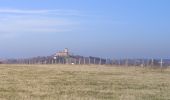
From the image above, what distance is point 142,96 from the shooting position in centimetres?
2450

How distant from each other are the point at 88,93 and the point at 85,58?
67.5 m

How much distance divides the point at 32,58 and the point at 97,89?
80560mm

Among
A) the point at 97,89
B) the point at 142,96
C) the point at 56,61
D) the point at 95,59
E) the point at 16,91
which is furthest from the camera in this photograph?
the point at 56,61

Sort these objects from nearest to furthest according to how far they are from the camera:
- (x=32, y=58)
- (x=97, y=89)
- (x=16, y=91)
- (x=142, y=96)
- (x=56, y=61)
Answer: (x=142, y=96) < (x=16, y=91) < (x=97, y=89) < (x=56, y=61) < (x=32, y=58)

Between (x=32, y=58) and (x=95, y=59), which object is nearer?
(x=95, y=59)

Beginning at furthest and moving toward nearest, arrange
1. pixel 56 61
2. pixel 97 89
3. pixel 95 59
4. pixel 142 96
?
1. pixel 56 61
2. pixel 95 59
3. pixel 97 89
4. pixel 142 96

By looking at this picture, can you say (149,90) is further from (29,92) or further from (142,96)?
(29,92)

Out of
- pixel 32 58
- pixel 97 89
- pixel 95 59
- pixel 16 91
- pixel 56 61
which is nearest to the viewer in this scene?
pixel 16 91

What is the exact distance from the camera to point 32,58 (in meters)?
108

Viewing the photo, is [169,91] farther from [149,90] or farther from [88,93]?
[88,93]

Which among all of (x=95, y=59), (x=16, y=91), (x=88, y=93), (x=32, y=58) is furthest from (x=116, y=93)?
(x=32, y=58)

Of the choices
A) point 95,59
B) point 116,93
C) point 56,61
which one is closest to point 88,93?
point 116,93

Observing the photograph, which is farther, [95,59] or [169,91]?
[95,59]

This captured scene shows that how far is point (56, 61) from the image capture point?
97.5 metres
